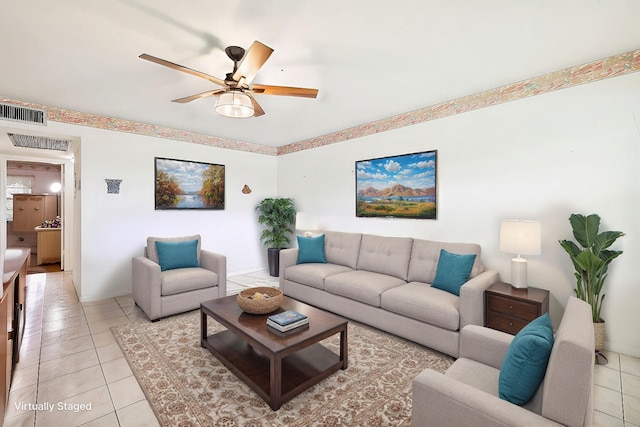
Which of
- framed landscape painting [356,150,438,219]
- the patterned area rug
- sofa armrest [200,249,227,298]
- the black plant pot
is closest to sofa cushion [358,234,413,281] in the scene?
framed landscape painting [356,150,438,219]

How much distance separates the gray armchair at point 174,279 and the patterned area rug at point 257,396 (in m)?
0.42

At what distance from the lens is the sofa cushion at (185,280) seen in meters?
3.41

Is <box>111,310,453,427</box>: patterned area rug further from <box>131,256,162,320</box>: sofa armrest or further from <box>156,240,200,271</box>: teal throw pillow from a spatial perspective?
<box>156,240,200,271</box>: teal throw pillow

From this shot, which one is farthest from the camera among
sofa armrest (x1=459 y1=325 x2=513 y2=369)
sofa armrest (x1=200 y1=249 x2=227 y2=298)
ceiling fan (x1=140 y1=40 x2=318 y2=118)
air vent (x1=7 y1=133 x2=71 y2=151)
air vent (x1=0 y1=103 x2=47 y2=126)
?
air vent (x1=7 y1=133 x2=71 y2=151)

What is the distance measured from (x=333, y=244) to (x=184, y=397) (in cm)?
276

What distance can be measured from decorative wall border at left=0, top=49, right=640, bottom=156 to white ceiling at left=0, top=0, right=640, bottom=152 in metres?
0.12

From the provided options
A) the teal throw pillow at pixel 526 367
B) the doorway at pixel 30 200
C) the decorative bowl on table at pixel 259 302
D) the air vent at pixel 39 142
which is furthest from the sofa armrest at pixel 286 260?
the doorway at pixel 30 200

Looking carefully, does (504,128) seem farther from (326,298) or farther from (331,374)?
(331,374)

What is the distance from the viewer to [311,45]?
2.32 m

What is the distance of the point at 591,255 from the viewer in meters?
2.46

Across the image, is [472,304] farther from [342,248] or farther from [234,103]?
[234,103]

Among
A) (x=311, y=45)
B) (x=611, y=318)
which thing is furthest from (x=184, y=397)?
(x=611, y=318)

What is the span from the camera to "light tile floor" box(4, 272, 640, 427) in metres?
1.89

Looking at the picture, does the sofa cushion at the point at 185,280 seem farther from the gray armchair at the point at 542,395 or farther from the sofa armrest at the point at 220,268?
the gray armchair at the point at 542,395
